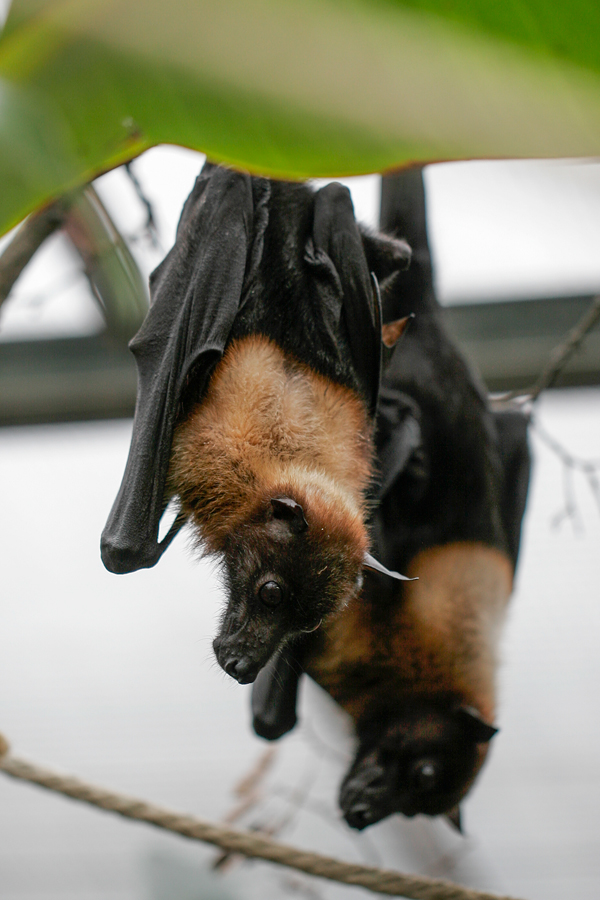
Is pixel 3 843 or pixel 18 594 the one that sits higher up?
pixel 18 594

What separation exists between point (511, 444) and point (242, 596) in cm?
161

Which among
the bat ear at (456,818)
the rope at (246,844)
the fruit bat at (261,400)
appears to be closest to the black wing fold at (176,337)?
the fruit bat at (261,400)

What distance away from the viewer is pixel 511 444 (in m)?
3.14

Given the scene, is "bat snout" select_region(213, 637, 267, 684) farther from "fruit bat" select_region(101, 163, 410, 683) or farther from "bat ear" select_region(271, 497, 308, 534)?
"bat ear" select_region(271, 497, 308, 534)

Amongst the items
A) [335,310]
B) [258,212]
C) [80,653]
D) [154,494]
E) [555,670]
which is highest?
[258,212]

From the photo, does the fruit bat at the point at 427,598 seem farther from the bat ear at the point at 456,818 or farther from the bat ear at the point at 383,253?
the bat ear at the point at 383,253

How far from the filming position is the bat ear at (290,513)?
1.87m

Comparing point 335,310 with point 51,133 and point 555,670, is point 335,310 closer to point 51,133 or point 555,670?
point 51,133

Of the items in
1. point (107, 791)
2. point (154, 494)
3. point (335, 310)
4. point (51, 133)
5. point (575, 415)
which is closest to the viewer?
point (51, 133)

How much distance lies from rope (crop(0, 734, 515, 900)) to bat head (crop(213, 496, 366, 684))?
64 centimetres

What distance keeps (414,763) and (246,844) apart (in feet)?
3.00

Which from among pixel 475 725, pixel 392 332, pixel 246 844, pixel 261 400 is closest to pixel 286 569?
pixel 261 400

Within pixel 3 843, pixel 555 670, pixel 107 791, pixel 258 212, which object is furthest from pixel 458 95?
pixel 3 843

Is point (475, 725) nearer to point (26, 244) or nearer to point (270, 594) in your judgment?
point (270, 594)
